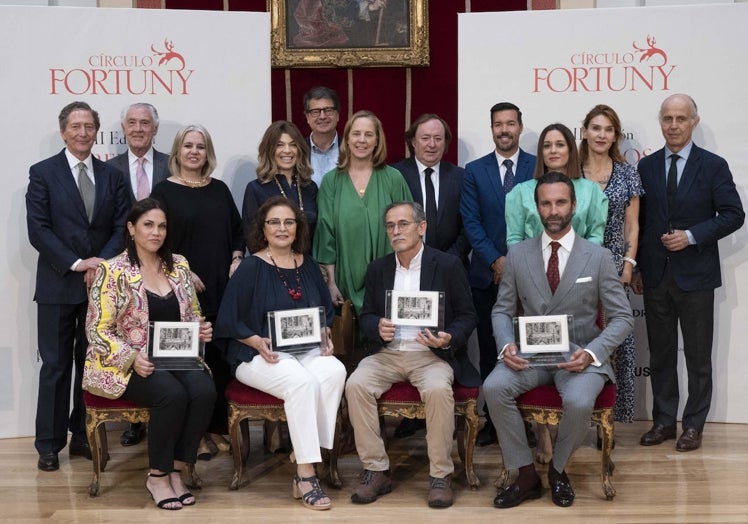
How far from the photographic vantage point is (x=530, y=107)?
541 centimetres

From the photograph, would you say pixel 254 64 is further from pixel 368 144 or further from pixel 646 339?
pixel 646 339

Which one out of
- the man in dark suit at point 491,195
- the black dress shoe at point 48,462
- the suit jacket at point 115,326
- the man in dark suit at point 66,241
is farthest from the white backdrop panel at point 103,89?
the man in dark suit at point 491,195

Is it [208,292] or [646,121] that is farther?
[646,121]

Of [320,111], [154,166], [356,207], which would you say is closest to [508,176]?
[356,207]

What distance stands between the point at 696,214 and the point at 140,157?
9.83ft

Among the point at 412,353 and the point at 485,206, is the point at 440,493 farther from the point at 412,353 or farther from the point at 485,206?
the point at 485,206

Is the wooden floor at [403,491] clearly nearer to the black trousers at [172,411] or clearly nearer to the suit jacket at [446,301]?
the black trousers at [172,411]

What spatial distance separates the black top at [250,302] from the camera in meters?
4.35

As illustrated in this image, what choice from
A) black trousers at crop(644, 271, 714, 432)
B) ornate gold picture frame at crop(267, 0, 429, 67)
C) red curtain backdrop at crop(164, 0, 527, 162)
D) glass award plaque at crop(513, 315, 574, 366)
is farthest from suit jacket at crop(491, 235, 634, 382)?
ornate gold picture frame at crop(267, 0, 429, 67)

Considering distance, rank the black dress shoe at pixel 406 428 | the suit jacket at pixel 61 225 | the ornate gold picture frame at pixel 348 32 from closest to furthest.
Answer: the suit jacket at pixel 61 225
the black dress shoe at pixel 406 428
the ornate gold picture frame at pixel 348 32

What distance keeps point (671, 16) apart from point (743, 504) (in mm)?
2753

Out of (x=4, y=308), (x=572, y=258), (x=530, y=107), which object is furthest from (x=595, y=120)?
(x=4, y=308)

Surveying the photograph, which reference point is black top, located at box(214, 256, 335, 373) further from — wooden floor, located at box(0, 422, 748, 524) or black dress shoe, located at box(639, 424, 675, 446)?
black dress shoe, located at box(639, 424, 675, 446)

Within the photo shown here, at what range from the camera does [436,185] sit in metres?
5.08
